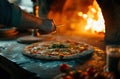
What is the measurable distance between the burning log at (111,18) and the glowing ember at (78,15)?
63.4 inches

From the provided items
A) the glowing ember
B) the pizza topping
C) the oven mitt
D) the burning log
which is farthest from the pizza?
the glowing ember

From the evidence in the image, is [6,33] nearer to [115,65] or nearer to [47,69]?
[47,69]

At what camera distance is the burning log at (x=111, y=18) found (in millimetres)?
4762

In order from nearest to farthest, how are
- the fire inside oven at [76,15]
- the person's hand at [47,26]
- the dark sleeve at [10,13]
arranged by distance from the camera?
the dark sleeve at [10,13], the person's hand at [47,26], the fire inside oven at [76,15]

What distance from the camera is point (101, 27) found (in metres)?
6.36

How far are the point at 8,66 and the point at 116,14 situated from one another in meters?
2.55

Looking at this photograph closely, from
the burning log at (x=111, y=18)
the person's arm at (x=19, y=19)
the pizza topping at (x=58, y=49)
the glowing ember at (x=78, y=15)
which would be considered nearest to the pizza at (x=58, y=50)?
the pizza topping at (x=58, y=49)

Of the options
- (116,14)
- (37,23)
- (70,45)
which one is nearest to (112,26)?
(116,14)

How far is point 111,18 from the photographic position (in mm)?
4883

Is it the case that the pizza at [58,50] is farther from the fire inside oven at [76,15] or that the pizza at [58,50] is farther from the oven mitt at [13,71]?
the fire inside oven at [76,15]

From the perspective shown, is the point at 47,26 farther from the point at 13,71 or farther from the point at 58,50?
the point at 13,71

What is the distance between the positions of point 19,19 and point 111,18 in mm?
1763

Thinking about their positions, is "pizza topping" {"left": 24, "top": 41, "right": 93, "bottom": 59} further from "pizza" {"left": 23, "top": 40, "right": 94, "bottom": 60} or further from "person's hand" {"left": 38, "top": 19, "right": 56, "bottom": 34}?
"person's hand" {"left": 38, "top": 19, "right": 56, "bottom": 34}

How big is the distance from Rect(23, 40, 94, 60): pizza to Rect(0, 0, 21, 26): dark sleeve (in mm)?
1164
